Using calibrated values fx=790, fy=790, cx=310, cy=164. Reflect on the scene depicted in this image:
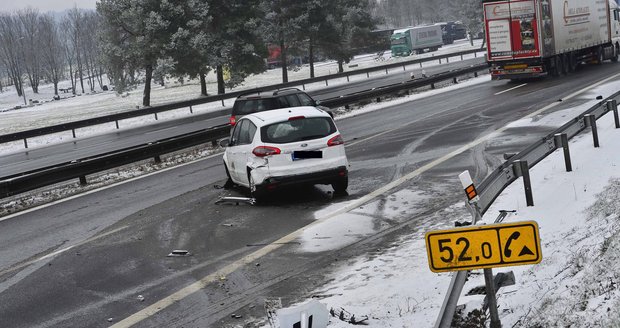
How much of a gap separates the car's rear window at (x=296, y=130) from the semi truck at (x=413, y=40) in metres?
97.9

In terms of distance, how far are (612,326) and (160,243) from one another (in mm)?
7650

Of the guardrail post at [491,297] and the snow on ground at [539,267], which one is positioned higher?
the guardrail post at [491,297]

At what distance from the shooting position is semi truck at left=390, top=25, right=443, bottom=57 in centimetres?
10988

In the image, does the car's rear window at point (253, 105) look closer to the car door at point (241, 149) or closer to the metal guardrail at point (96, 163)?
the metal guardrail at point (96, 163)

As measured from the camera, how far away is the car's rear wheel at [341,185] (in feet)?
45.6

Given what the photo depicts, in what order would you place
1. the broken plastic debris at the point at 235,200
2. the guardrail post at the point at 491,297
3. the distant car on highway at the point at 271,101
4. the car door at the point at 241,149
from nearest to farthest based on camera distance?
the guardrail post at the point at 491,297 → the broken plastic debris at the point at 235,200 → the car door at the point at 241,149 → the distant car on highway at the point at 271,101

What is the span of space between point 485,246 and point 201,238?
279 inches

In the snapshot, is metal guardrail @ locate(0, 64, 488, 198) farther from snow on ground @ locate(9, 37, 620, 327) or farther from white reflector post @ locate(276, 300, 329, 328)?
white reflector post @ locate(276, 300, 329, 328)

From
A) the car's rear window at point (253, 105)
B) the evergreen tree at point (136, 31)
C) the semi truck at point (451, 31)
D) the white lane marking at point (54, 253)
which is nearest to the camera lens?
the white lane marking at point (54, 253)

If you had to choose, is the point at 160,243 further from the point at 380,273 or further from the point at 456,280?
the point at 456,280

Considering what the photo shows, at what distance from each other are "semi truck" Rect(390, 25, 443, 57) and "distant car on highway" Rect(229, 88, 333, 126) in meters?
89.8

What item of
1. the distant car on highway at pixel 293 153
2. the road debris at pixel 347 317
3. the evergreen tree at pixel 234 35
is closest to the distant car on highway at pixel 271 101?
the distant car on highway at pixel 293 153

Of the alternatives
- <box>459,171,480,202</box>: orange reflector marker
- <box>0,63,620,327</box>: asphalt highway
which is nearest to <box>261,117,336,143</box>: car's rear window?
<box>0,63,620,327</box>: asphalt highway

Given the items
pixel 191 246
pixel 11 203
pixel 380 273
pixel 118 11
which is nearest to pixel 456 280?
pixel 380 273
